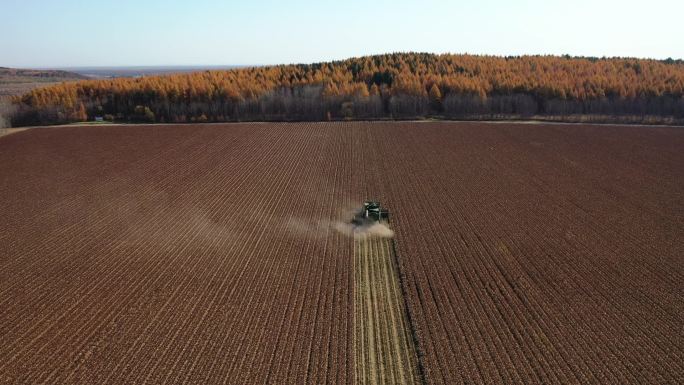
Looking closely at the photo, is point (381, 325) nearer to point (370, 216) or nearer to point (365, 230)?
point (365, 230)

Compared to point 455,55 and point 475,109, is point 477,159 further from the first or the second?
point 455,55

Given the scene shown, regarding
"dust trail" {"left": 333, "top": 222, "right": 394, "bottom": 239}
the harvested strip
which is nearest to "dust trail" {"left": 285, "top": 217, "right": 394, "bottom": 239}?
"dust trail" {"left": 333, "top": 222, "right": 394, "bottom": 239}

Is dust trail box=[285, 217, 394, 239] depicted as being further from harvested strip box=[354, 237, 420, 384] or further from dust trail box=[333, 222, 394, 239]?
harvested strip box=[354, 237, 420, 384]

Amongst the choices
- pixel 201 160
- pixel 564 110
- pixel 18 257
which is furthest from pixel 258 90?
pixel 18 257

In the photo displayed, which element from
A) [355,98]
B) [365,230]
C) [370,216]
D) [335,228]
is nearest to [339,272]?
[365,230]

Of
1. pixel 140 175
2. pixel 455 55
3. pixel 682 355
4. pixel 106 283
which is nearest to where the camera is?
pixel 682 355

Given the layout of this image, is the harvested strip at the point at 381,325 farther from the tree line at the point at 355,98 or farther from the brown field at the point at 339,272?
the tree line at the point at 355,98
